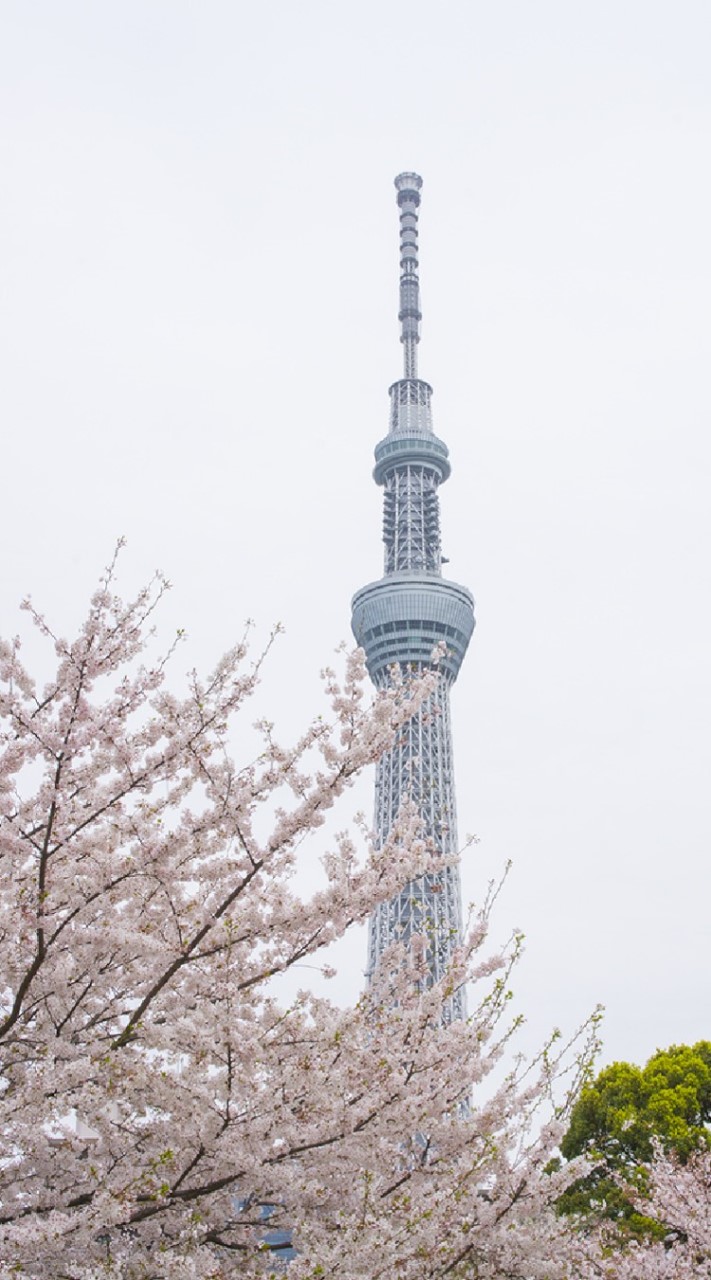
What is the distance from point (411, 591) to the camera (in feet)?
268

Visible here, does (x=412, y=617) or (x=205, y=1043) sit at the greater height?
(x=412, y=617)

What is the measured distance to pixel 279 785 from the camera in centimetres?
672

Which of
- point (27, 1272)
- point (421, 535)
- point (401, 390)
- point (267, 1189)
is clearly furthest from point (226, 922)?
point (401, 390)

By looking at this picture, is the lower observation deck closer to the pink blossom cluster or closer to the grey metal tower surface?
the grey metal tower surface

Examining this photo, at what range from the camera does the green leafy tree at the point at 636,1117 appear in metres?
22.5

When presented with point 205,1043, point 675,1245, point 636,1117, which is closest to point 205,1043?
point 205,1043

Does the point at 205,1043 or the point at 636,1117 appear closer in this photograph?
the point at 205,1043

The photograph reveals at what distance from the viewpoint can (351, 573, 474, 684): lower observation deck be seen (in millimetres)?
81438

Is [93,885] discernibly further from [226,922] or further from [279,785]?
[279,785]

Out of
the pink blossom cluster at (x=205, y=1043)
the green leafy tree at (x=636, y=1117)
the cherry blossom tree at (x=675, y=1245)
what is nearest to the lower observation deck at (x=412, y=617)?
the green leafy tree at (x=636, y=1117)

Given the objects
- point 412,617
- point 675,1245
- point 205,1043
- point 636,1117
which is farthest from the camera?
point 412,617

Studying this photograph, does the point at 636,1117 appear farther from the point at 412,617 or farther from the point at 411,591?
the point at 411,591

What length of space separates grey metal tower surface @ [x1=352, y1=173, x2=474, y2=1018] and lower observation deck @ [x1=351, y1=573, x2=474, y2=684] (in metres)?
0.07

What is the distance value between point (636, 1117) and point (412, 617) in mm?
59534
